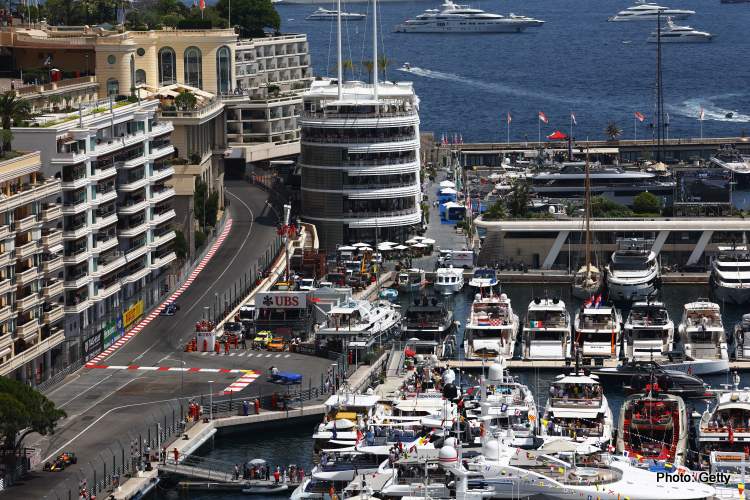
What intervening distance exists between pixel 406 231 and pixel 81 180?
1734 inches

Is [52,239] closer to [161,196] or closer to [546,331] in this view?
[161,196]

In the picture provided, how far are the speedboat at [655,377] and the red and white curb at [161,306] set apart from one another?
2671 cm

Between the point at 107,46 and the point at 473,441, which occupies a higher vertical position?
the point at 107,46

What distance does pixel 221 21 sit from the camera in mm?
186875

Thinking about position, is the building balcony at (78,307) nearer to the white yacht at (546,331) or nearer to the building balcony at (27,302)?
the building balcony at (27,302)

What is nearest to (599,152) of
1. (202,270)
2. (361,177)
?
(361,177)

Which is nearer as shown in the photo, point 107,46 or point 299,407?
point 299,407

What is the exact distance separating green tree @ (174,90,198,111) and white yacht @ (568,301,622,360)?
3814 cm

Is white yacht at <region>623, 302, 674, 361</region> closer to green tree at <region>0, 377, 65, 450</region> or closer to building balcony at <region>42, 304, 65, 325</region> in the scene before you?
building balcony at <region>42, 304, 65, 325</region>

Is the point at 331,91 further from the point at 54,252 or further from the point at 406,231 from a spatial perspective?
the point at 54,252

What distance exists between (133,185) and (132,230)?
2.67 m

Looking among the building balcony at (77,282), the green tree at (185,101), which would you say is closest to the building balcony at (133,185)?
the building balcony at (77,282)

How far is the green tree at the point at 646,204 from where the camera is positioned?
15925 cm

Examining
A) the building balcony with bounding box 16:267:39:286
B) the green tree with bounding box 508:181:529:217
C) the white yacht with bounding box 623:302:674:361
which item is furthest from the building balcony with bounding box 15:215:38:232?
the green tree with bounding box 508:181:529:217
